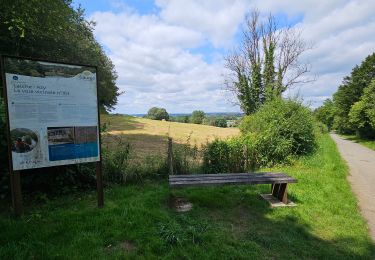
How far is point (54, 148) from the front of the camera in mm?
4504

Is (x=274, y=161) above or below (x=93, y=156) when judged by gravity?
below

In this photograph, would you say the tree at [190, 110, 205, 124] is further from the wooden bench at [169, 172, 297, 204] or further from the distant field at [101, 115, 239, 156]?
the wooden bench at [169, 172, 297, 204]

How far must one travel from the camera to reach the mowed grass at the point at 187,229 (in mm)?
3572

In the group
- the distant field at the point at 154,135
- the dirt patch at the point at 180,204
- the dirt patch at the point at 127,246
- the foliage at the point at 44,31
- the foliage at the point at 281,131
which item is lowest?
the distant field at the point at 154,135

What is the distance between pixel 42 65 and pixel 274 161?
833cm

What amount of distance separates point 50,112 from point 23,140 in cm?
59

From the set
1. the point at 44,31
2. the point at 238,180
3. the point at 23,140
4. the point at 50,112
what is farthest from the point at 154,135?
the point at 23,140

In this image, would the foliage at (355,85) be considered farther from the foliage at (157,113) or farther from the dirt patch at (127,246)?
the foliage at (157,113)

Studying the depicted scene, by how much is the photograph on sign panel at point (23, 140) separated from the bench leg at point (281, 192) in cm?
492

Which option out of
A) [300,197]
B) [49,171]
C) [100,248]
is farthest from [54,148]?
[300,197]

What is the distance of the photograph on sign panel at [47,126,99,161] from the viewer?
4.48 meters

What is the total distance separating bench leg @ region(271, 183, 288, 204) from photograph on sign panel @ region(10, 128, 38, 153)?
4924 millimetres

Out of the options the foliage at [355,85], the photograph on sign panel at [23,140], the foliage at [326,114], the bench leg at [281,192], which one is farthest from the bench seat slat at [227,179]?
the foliage at [326,114]

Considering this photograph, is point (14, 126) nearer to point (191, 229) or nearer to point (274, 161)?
point (191, 229)
